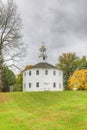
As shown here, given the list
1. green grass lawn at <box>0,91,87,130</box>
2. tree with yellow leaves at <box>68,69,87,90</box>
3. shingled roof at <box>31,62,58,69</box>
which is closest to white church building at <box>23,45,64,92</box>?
shingled roof at <box>31,62,58,69</box>

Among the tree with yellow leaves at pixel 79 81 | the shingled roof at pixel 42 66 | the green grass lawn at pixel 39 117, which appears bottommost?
the green grass lawn at pixel 39 117

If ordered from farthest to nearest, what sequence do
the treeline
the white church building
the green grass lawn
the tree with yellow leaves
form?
the treeline → the tree with yellow leaves → the white church building → the green grass lawn

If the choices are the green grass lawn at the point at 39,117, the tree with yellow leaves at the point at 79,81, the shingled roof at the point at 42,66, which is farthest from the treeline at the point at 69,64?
the green grass lawn at the point at 39,117

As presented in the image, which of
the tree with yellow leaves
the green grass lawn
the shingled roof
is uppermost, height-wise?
the shingled roof

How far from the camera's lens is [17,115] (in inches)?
1010

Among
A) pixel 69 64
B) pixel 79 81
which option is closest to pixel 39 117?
pixel 79 81

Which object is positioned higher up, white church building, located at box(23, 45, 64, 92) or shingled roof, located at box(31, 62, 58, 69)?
shingled roof, located at box(31, 62, 58, 69)

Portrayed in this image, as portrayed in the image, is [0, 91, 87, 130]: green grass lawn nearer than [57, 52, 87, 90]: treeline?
Yes

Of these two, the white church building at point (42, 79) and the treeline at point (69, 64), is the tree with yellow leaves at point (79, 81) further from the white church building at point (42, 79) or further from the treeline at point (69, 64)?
the treeline at point (69, 64)

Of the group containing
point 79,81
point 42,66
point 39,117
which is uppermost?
point 42,66

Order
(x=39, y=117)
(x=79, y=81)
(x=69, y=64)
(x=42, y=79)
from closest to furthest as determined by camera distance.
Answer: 1. (x=39, y=117)
2. (x=42, y=79)
3. (x=79, y=81)
4. (x=69, y=64)

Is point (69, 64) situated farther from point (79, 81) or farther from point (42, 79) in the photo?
point (42, 79)

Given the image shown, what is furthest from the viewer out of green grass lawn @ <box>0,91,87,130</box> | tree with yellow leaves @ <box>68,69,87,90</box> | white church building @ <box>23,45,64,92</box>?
tree with yellow leaves @ <box>68,69,87,90</box>

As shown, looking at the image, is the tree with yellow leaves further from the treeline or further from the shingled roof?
the treeline
